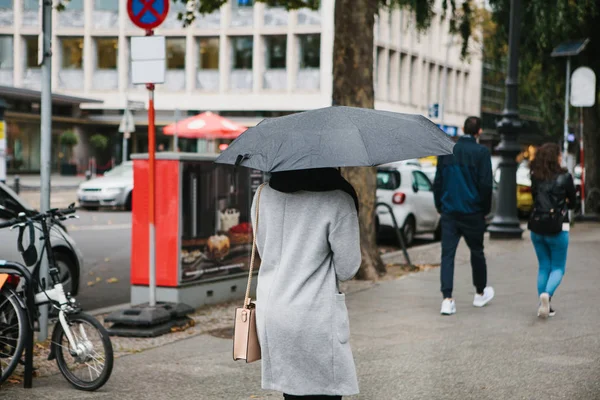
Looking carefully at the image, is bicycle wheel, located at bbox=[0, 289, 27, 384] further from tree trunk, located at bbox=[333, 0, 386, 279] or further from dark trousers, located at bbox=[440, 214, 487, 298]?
tree trunk, located at bbox=[333, 0, 386, 279]

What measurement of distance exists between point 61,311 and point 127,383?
0.69 meters

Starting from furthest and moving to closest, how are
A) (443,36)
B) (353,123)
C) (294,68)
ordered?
(443,36) < (294,68) < (353,123)

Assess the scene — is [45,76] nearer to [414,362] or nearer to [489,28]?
[414,362]

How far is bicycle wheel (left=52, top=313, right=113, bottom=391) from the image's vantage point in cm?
640

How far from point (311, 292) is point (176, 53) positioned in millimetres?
49310

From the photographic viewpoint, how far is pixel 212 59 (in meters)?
51.5

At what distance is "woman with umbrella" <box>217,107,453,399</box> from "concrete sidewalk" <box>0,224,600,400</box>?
6.94 feet

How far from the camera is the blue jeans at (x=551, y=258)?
8977mm

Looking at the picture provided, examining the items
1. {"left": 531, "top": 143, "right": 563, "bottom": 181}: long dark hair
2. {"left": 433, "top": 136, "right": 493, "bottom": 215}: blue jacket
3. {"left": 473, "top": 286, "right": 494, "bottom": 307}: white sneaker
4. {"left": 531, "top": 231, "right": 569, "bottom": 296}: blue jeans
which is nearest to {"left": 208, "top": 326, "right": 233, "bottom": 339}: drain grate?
{"left": 433, "top": 136, "right": 493, "bottom": 215}: blue jacket

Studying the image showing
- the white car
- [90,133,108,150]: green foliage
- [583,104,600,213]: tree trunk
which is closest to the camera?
the white car

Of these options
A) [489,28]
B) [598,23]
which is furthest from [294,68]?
[598,23]

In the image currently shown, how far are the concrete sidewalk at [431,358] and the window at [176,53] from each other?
42769 mm

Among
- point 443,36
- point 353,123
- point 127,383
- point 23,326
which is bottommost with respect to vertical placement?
point 127,383

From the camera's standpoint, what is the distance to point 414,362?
714cm
